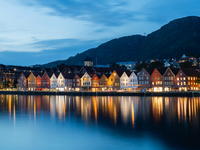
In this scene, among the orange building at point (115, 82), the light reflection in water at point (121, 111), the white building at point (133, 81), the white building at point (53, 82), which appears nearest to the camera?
the light reflection in water at point (121, 111)

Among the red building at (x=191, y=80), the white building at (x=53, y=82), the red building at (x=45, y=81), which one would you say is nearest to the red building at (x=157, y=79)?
the red building at (x=191, y=80)

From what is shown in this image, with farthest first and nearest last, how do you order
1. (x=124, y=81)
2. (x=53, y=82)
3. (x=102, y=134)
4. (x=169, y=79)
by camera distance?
(x=53, y=82) → (x=124, y=81) → (x=169, y=79) → (x=102, y=134)

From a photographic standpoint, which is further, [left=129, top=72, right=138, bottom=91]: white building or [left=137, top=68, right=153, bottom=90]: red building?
[left=129, top=72, right=138, bottom=91]: white building

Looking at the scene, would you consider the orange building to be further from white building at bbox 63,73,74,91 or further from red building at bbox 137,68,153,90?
white building at bbox 63,73,74,91

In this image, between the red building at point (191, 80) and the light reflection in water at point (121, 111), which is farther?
the red building at point (191, 80)

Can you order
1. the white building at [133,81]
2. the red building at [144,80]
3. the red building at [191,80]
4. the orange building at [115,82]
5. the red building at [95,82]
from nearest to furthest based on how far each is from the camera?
the red building at [191,80]
the red building at [144,80]
the white building at [133,81]
the orange building at [115,82]
the red building at [95,82]

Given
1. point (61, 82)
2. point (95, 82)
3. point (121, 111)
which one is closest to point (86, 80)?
point (95, 82)

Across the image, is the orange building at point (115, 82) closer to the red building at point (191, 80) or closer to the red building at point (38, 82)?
the red building at point (191, 80)

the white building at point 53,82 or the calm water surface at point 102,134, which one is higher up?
the white building at point 53,82

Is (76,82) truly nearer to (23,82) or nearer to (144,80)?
(23,82)

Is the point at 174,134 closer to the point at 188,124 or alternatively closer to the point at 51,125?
A: the point at 188,124

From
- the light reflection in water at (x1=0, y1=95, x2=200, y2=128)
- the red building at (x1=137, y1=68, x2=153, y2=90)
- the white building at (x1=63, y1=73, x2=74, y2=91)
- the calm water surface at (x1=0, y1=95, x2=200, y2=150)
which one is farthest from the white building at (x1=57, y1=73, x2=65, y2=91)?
the calm water surface at (x1=0, y1=95, x2=200, y2=150)

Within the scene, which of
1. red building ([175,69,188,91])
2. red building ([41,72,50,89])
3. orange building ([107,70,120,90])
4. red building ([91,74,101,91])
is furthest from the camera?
red building ([41,72,50,89])

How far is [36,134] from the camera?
2922cm
